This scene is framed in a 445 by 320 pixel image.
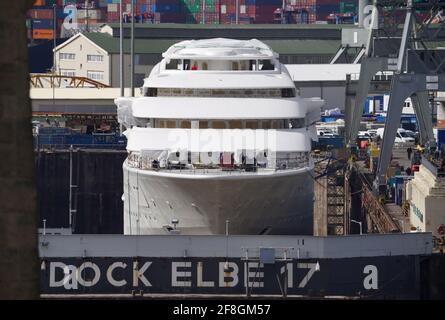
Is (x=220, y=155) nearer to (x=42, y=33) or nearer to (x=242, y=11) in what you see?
(x=42, y=33)

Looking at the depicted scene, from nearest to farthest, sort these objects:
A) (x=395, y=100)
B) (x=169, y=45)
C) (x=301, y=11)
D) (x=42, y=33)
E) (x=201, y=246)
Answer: (x=201, y=246) → (x=395, y=100) → (x=169, y=45) → (x=42, y=33) → (x=301, y=11)

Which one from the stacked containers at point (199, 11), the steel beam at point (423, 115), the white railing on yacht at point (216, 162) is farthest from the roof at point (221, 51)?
the stacked containers at point (199, 11)

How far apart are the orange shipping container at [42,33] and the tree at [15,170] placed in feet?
A: 490

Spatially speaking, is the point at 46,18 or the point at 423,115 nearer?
the point at 423,115

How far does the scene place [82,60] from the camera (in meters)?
98.1

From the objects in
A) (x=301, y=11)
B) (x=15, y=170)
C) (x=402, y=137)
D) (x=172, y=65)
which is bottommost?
(x=402, y=137)

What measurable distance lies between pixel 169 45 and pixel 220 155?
64176mm

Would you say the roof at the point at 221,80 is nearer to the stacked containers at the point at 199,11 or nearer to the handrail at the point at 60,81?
the handrail at the point at 60,81

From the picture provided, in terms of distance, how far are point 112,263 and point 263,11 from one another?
481ft

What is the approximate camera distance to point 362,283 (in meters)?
29.0

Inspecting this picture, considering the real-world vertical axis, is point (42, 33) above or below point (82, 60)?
above

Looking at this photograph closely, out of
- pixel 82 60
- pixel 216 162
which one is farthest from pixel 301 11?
pixel 216 162

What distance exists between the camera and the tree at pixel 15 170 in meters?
7.14
